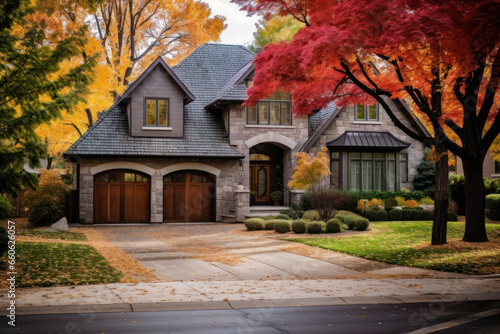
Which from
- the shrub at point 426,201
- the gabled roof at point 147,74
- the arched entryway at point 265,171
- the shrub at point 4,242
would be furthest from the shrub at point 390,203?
the shrub at point 4,242

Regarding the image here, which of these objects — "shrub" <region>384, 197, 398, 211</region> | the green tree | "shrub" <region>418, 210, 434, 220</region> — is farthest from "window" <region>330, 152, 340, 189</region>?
the green tree

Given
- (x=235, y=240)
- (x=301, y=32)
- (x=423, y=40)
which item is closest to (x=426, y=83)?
(x=423, y=40)

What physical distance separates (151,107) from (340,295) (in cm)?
1827

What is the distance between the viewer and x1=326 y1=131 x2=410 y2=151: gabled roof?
86.9ft

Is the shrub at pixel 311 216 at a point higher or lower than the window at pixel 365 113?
lower

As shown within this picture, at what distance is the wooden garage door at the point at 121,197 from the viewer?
2464 cm

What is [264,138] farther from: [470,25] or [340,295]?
[340,295]

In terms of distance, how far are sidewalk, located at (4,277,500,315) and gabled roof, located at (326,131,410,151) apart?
16.1m

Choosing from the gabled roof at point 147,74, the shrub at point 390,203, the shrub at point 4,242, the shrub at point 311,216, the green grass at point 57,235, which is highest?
the gabled roof at point 147,74

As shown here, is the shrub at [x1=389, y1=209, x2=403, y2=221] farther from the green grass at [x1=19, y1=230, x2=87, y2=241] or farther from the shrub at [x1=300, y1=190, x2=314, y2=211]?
the green grass at [x1=19, y1=230, x2=87, y2=241]

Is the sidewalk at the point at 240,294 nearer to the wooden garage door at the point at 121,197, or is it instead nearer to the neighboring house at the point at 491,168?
the wooden garage door at the point at 121,197

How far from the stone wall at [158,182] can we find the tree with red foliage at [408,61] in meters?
9.72

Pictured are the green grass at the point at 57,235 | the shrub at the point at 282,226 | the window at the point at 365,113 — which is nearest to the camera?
the green grass at the point at 57,235

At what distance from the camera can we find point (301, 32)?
45.1ft
